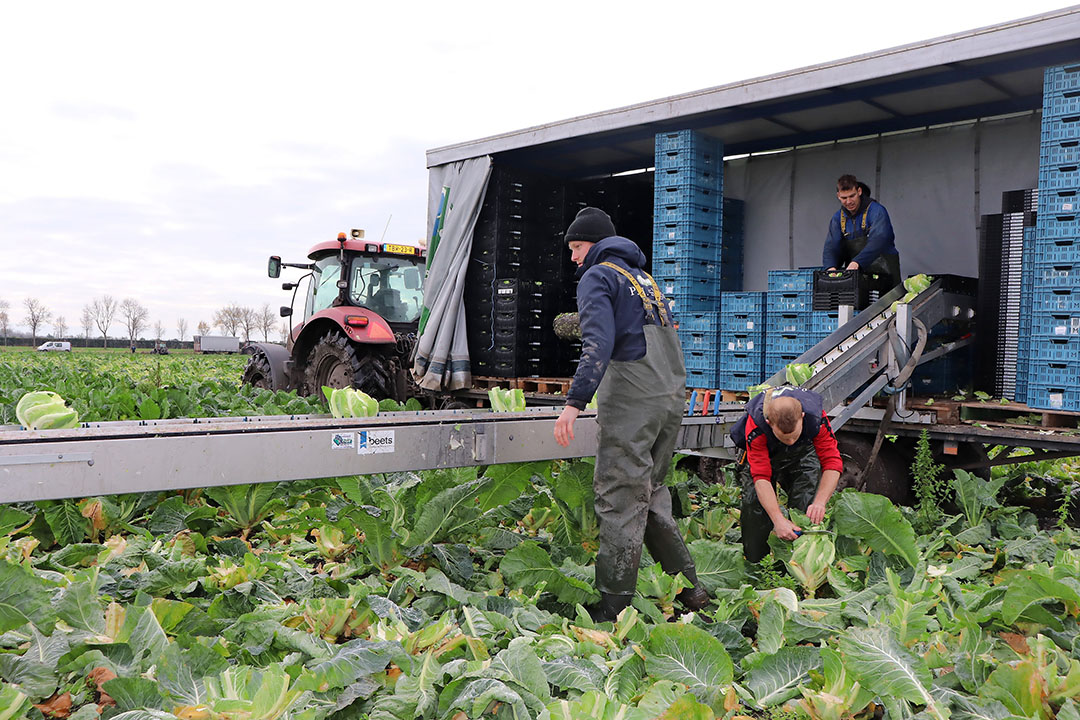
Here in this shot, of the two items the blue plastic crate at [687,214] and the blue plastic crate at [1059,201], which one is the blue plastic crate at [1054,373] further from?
the blue plastic crate at [687,214]

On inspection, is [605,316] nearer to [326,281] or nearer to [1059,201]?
[1059,201]

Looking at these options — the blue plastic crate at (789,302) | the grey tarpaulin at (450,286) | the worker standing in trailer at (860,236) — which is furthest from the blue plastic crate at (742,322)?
the grey tarpaulin at (450,286)

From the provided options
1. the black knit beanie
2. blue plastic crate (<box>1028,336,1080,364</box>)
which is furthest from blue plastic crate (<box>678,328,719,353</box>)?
the black knit beanie

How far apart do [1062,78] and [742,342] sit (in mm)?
2976

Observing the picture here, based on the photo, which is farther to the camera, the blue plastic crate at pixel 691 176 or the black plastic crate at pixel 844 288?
the blue plastic crate at pixel 691 176

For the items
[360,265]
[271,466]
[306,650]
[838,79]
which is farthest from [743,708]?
[360,265]

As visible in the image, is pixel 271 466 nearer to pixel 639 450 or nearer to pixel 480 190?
pixel 639 450

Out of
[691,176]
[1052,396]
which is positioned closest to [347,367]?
[691,176]

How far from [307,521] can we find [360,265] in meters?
6.34

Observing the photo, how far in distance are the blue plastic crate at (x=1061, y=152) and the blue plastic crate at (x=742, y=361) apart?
8.38ft

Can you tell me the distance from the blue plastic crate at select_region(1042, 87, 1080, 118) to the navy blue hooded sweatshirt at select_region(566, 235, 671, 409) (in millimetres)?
3230

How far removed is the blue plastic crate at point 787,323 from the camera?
261 inches

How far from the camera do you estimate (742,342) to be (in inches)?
279

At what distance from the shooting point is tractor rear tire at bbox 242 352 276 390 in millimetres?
11844
